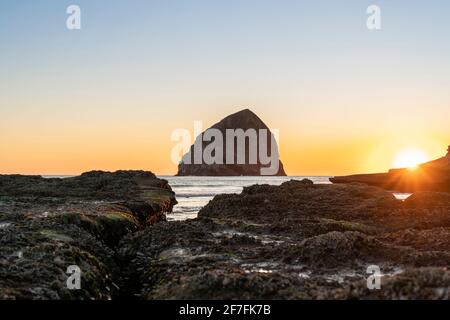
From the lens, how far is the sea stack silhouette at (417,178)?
105m

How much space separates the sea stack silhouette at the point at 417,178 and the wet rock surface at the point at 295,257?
6991 cm

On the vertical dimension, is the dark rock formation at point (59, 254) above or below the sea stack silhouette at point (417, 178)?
above

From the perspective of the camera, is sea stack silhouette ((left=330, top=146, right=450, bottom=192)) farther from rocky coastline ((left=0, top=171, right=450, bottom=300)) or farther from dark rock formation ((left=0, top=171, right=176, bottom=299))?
dark rock formation ((left=0, top=171, right=176, bottom=299))

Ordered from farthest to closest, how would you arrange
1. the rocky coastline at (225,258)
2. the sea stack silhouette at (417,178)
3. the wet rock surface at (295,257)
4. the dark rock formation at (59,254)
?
the sea stack silhouette at (417,178) < the dark rock formation at (59,254) < the rocky coastline at (225,258) < the wet rock surface at (295,257)

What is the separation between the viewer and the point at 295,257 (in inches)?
784

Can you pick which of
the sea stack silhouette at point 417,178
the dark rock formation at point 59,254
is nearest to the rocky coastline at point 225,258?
the dark rock formation at point 59,254

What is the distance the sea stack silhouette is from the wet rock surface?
229 feet

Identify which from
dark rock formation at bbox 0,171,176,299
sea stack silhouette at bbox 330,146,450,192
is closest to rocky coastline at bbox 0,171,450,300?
dark rock formation at bbox 0,171,176,299

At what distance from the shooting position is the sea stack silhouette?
105 m

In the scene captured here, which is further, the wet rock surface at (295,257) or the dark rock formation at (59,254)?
the dark rock formation at (59,254)

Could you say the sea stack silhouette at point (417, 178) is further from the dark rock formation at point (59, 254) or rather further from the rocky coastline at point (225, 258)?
the dark rock formation at point (59, 254)

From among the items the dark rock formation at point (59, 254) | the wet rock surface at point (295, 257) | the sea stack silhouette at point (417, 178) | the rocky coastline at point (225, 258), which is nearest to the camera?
the wet rock surface at point (295, 257)

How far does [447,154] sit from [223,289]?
117 metres
